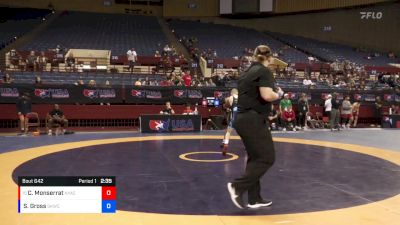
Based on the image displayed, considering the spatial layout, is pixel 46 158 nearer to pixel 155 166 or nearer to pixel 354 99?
pixel 155 166

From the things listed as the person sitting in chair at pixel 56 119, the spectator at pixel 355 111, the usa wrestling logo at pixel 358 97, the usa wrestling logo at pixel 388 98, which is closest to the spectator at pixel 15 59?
the person sitting in chair at pixel 56 119

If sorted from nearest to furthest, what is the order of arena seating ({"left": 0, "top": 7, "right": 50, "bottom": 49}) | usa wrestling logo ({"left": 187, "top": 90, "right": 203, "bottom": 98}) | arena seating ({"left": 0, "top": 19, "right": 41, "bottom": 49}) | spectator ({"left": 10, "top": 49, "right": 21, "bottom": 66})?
usa wrestling logo ({"left": 187, "top": 90, "right": 203, "bottom": 98}) < spectator ({"left": 10, "top": 49, "right": 21, "bottom": 66}) < arena seating ({"left": 0, "top": 19, "right": 41, "bottom": 49}) < arena seating ({"left": 0, "top": 7, "right": 50, "bottom": 49})

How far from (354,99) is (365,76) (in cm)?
615

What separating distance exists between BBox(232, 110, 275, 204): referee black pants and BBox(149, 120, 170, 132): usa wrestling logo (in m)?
10.4

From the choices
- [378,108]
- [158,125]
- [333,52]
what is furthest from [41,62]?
[333,52]

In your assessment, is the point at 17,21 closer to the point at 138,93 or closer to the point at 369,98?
the point at 138,93

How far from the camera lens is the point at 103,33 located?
30047 mm

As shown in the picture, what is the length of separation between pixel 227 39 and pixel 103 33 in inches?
386

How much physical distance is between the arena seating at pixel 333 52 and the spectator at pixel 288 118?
14976mm

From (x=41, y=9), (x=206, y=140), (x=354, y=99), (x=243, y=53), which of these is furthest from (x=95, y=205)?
(x=41, y=9)

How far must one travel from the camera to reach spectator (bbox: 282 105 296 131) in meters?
16.8

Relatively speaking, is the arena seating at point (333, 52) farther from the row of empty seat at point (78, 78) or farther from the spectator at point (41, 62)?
the spectator at point (41, 62)

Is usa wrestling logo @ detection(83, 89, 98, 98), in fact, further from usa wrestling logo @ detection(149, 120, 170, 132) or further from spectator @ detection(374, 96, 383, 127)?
spectator @ detection(374, 96, 383, 127)
